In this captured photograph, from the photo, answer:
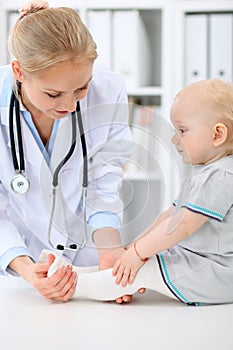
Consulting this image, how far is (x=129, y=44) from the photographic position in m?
3.21

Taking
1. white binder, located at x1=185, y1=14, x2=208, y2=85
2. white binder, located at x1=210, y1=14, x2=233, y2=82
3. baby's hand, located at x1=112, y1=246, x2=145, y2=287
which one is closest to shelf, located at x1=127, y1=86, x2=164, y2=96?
white binder, located at x1=185, y1=14, x2=208, y2=85

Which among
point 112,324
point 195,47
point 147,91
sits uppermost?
point 195,47

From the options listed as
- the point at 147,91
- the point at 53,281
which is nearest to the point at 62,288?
the point at 53,281

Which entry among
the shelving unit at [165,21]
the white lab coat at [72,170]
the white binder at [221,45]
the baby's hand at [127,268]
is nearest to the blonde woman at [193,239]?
the baby's hand at [127,268]

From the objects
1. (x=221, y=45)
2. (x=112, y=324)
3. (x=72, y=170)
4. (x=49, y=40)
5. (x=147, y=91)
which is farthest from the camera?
(x=147, y=91)

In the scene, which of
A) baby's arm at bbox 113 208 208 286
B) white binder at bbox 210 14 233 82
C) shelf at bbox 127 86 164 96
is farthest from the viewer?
shelf at bbox 127 86 164 96

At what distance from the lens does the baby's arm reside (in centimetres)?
122

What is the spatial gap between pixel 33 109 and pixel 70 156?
0.16 metres

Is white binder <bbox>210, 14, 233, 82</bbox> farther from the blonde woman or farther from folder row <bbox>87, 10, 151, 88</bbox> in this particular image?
the blonde woman

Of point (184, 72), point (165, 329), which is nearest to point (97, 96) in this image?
point (165, 329)

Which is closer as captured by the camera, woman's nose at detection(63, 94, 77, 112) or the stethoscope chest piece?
woman's nose at detection(63, 94, 77, 112)

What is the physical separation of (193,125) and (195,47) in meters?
1.98

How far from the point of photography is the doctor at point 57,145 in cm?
126

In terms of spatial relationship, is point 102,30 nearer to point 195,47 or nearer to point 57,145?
point 195,47
